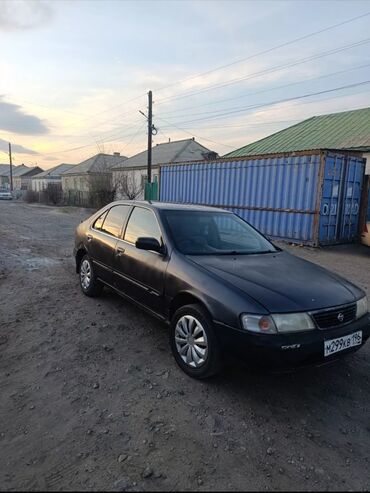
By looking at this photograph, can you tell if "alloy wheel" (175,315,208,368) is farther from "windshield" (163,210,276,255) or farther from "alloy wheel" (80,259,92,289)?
"alloy wheel" (80,259,92,289)

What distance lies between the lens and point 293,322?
2.71 m

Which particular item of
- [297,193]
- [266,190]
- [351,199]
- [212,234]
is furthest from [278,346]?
[351,199]

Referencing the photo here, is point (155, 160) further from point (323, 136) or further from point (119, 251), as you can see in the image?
point (119, 251)

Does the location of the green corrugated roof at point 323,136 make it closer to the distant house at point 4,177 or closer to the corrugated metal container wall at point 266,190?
the corrugated metal container wall at point 266,190

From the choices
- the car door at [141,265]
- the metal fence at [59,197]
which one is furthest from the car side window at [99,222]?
the metal fence at [59,197]

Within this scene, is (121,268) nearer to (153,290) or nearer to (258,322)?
(153,290)

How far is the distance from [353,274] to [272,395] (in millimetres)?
5749

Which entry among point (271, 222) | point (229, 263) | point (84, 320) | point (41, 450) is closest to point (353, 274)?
point (271, 222)

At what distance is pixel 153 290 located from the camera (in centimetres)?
372

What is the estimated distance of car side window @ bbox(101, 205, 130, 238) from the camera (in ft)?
15.6

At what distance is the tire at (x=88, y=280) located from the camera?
517cm

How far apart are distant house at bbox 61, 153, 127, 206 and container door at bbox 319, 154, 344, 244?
20.0 m

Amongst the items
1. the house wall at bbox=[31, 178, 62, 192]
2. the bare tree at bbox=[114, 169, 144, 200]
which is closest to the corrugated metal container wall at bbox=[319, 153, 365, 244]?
the bare tree at bbox=[114, 169, 144, 200]

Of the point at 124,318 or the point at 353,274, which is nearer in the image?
the point at 124,318
